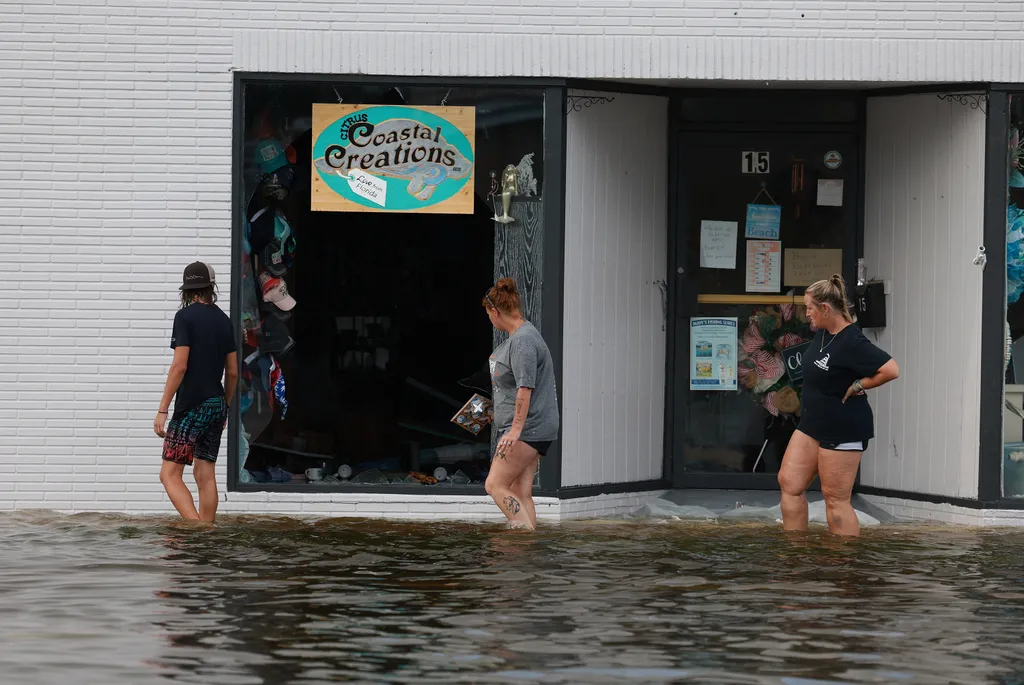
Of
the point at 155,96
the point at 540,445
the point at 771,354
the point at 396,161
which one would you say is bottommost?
the point at 540,445

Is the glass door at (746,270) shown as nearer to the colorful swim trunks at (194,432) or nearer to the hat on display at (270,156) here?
the hat on display at (270,156)

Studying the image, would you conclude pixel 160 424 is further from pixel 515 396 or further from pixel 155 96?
pixel 155 96

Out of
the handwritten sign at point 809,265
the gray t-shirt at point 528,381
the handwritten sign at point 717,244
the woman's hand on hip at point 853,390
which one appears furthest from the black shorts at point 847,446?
the handwritten sign at point 717,244

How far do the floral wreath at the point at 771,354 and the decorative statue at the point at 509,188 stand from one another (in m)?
2.24

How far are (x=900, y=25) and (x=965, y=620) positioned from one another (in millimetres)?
5117

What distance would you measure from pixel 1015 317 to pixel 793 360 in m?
1.70

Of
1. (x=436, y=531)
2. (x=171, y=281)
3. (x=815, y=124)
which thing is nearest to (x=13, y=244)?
(x=171, y=281)

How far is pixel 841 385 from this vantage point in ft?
32.9

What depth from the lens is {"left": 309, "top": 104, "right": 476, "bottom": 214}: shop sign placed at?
39.0 ft

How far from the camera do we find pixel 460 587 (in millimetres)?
8891

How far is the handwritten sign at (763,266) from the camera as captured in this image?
42.2 feet

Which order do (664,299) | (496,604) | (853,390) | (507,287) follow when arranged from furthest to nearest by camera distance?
(664,299)
(507,287)
(853,390)
(496,604)

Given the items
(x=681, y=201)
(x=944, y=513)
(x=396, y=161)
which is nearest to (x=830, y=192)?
(x=681, y=201)

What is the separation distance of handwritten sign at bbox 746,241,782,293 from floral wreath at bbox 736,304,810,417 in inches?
6.9
